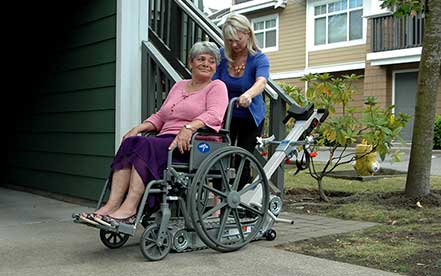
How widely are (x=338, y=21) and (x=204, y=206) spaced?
16411 mm

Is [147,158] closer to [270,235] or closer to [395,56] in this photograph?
[270,235]

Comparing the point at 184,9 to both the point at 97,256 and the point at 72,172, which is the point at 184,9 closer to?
the point at 72,172

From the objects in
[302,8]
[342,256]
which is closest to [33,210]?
[342,256]

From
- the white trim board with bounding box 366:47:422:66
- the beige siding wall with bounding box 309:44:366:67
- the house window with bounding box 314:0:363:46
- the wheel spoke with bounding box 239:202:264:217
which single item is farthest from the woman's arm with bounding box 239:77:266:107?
the house window with bounding box 314:0:363:46

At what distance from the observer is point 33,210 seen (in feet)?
17.5

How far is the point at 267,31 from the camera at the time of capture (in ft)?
70.1

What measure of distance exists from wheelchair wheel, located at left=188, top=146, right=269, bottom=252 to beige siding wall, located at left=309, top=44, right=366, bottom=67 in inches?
589

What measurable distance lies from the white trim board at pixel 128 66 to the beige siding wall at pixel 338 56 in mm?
13816

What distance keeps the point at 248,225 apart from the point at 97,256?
0.99 meters

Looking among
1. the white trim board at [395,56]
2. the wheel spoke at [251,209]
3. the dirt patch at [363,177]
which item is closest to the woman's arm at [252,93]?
the wheel spoke at [251,209]

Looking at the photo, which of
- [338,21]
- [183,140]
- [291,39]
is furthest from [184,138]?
[291,39]

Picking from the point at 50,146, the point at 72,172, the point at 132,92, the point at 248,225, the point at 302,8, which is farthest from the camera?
the point at 302,8

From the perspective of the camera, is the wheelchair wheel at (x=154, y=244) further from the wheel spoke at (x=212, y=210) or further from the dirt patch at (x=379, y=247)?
the dirt patch at (x=379, y=247)

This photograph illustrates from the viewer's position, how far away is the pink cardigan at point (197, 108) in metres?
3.50
